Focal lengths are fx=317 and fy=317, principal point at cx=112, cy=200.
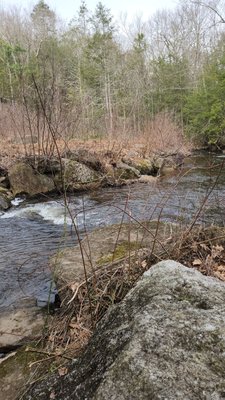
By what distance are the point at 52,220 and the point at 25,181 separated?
2712 millimetres

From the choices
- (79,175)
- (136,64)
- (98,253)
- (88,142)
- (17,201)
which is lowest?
(17,201)

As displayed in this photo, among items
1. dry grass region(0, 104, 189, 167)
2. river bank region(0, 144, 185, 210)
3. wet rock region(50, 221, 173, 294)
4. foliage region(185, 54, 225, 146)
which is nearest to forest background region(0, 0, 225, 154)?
foliage region(185, 54, 225, 146)

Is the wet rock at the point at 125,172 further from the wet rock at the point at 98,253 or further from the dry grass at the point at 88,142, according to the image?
the wet rock at the point at 98,253

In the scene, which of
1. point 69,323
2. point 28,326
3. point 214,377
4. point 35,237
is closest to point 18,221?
point 35,237

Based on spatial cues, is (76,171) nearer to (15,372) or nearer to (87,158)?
(87,158)

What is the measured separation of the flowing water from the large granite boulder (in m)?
0.76

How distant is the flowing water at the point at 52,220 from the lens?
143 inches

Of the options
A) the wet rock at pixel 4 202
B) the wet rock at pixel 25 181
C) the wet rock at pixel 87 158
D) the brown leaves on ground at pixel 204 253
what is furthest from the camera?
the wet rock at pixel 87 158

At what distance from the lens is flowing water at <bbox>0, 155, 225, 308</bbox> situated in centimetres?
363

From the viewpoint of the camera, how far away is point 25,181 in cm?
935

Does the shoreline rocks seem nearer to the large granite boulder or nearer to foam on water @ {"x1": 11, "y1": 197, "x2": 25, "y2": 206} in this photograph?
foam on water @ {"x1": 11, "y1": 197, "x2": 25, "y2": 206}

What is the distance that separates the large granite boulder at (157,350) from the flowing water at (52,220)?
762mm

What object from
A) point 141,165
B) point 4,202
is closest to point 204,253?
point 4,202

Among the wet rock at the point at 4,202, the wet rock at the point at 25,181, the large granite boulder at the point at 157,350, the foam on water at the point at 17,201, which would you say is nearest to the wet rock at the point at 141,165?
the wet rock at the point at 25,181
